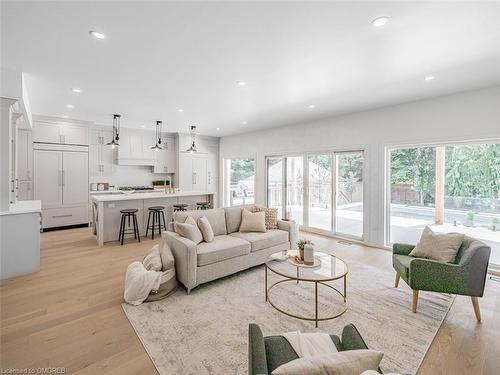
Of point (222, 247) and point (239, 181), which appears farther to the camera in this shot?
point (239, 181)

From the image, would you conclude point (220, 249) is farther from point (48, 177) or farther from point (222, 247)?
point (48, 177)

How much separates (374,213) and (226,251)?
10.8 ft

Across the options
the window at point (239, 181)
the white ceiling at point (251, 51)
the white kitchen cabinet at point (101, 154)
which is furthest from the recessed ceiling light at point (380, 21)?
the white kitchen cabinet at point (101, 154)

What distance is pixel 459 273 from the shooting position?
2.42 meters

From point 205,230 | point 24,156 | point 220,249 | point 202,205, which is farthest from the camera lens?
point 202,205

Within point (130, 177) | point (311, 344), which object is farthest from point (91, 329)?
point (130, 177)

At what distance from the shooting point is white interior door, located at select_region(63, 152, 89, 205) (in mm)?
6168

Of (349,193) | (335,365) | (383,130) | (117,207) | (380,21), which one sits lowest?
(335,365)

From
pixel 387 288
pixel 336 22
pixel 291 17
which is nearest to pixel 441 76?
pixel 336 22

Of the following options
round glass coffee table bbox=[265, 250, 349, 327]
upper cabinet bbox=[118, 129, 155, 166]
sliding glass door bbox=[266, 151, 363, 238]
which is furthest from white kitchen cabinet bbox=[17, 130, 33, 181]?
round glass coffee table bbox=[265, 250, 349, 327]

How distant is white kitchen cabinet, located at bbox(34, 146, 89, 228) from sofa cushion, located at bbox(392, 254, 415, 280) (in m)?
7.03

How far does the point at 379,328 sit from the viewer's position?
2320 millimetres

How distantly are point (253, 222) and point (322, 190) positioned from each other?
2.68 m

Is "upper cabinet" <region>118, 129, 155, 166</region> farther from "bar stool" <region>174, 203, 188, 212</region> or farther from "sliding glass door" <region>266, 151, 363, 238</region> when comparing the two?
"sliding glass door" <region>266, 151, 363, 238</region>
